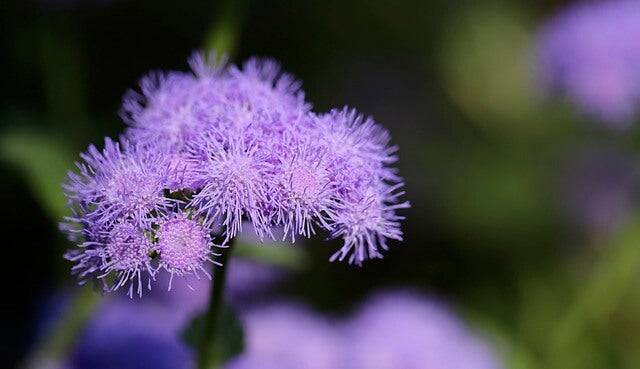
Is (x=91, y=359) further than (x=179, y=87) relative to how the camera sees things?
Yes

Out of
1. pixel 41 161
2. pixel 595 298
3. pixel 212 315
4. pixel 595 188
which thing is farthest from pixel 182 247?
pixel 595 188

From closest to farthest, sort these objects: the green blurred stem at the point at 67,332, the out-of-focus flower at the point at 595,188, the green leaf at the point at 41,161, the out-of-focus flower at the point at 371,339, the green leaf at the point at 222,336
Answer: the green leaf at the point at 222,336 < the green leaf at the point at 41,161 < the green blurred stem at the point at 67,332 < the out-of-focus flower at the point at 371,339 < the out-of-focus flower at the point at 595,188

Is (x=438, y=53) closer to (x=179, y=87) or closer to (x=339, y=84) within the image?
(x=339, y=84)

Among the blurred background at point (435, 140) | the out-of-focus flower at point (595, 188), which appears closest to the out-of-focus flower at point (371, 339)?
the blurred background at point (435, 140)

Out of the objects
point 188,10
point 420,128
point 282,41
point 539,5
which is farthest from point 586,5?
point 188,10

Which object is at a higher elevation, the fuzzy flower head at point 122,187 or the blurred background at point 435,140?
the blurred background at point 435,140

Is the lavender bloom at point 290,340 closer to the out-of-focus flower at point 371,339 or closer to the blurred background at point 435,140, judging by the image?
the out-of-focus flower at point 371,339

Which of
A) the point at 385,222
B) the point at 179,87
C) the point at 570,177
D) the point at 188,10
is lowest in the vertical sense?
the point at 385,222

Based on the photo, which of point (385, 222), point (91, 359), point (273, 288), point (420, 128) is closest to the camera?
point (385, 222)
